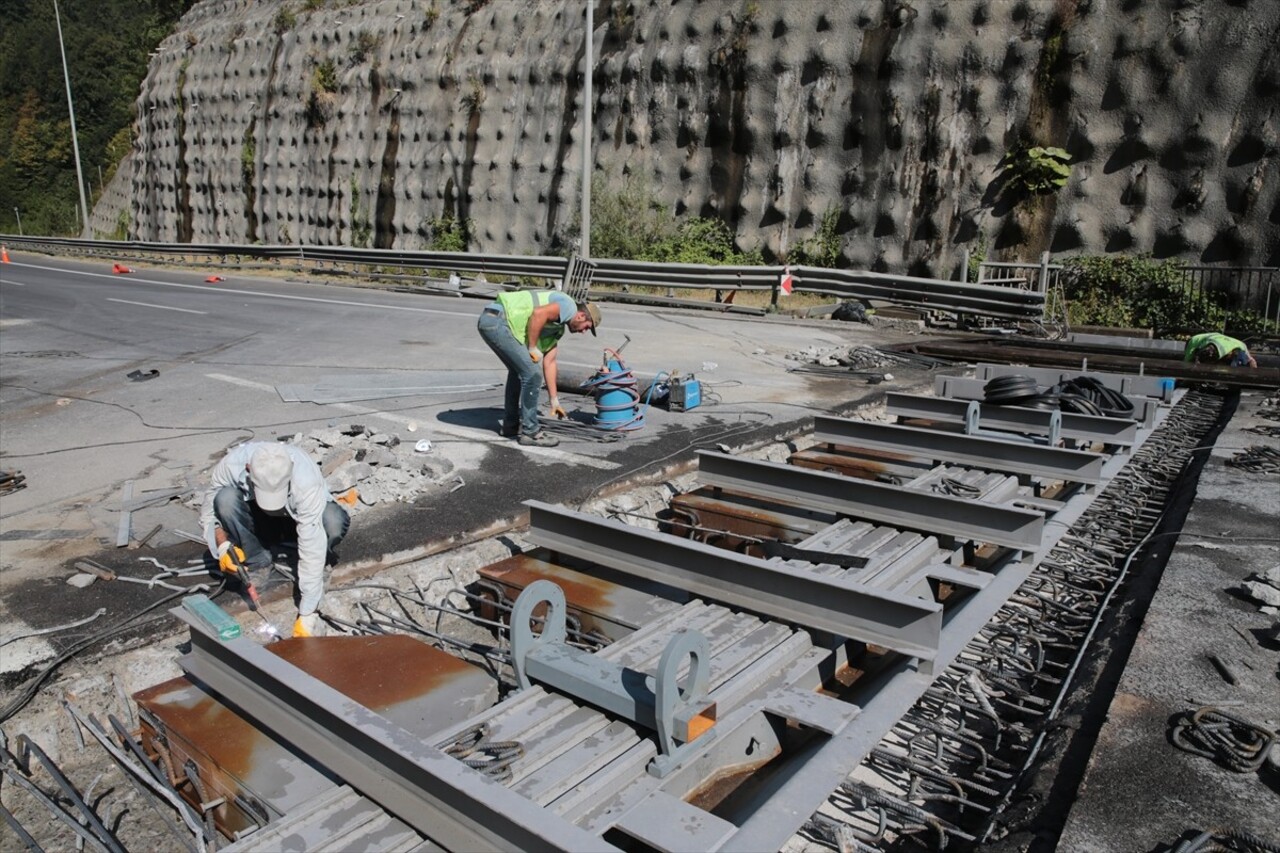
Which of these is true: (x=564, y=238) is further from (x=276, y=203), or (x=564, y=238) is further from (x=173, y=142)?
(x=173, y=142)

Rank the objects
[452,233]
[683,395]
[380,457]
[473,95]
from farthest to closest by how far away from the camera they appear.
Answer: [452,233] < [473,95] < [683,395] < [380,457]

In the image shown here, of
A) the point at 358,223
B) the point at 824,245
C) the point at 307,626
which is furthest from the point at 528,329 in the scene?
the point at 358,223

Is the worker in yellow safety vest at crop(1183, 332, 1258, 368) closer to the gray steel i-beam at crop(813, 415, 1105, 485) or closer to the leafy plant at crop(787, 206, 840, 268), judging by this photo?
the gray steel i-beam at crop(813, 415, 1105, 485)

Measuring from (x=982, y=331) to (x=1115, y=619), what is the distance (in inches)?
480

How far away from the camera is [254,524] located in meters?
5.05

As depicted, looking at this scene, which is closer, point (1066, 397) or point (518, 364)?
point (518, 364)

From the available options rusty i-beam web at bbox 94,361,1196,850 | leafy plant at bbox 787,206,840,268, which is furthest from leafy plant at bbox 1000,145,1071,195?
rusty i-beam web at bbox 94,361,1196,850

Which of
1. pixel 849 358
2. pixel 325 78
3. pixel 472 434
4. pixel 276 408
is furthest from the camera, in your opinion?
pixel 325 78

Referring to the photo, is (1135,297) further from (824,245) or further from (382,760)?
(382,760)

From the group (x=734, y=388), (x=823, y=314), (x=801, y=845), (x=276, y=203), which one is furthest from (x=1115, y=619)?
(x=276, y=203)

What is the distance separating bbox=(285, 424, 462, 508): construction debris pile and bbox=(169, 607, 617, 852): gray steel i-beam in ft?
7.16

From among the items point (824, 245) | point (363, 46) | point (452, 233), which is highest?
point (363, 46)

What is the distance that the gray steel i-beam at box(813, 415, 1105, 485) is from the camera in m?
6.55

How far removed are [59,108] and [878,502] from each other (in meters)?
89.6
